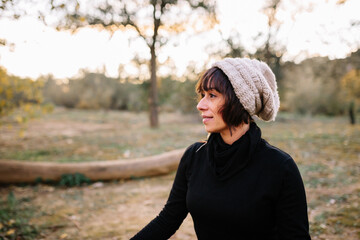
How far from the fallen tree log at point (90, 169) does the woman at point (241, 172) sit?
446 cm

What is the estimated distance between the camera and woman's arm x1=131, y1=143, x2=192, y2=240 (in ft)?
5.58

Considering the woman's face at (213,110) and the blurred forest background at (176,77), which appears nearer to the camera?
the woman's face at (213,110)

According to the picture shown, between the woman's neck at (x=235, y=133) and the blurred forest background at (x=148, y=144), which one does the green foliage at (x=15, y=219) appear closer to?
the blurred forest background at (x=148, y=144)

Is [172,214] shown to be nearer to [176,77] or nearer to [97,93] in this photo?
[176,77]

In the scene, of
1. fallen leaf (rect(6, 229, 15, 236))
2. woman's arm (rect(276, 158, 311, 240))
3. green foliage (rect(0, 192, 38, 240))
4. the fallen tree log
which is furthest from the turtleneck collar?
the fallen tree log

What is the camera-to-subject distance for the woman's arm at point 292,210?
1.35 meters

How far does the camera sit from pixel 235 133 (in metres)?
1.61

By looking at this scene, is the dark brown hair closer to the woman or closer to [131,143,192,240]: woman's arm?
the woman

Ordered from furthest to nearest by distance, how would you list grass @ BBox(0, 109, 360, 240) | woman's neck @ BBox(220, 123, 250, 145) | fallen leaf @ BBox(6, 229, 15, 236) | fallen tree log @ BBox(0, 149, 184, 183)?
fallen tree log @ BBox(0, 149, 184, 183) → grass @ BBox(0, 109, 360, 240) → fallen leaf @ BBox(6, 229, 15, 236) → woman's neck @ BBox(220, 123, 250, 145)

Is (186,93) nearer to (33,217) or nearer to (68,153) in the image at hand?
(68,153)

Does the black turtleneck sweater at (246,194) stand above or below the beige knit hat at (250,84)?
below

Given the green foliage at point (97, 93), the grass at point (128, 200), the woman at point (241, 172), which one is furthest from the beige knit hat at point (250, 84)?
the green foliage at point (97, 93)

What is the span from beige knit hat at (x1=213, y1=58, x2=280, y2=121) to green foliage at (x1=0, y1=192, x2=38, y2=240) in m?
3.51

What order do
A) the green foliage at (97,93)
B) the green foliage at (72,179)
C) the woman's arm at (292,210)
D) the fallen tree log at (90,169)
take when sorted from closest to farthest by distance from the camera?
the woman's arm at (292,210) → the fallen tree log at (90,169) → the green foliage at (72,179) → the green foliage at (97,93)
